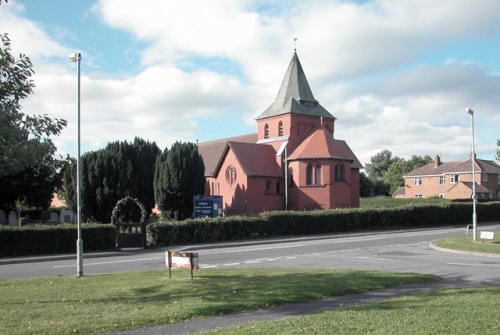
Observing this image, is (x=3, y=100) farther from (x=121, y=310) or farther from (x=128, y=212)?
(x=128, y=212)

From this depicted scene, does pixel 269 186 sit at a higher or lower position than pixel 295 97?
lower

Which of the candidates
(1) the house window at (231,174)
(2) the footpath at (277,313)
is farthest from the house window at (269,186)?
(2) the footpath at (277,313)

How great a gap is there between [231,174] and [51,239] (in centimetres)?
3206

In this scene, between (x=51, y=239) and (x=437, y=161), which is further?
(x=437, y=161)

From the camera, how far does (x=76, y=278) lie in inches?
594

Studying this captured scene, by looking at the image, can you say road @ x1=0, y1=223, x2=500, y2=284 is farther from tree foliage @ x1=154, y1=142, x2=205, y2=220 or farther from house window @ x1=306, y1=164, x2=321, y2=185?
house window @ x1=306, y1=164, x2=321, y2=185

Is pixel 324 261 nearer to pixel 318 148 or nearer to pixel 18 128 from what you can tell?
pixel 18 128

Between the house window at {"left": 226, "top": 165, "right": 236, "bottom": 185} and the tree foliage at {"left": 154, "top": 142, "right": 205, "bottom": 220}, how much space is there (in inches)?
332

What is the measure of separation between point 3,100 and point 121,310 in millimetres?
5558

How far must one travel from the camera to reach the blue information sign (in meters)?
36.8

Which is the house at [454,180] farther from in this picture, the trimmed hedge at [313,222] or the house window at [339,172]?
the house window at [339,172]

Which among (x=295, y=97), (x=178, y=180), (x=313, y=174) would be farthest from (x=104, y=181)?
(x=295, y=97)

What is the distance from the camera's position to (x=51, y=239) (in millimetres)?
25750

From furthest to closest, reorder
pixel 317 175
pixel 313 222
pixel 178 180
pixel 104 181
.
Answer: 1. pixel 317 175
2. pixel 178 180
3. pixel 104 181
4. pixel 313 222
